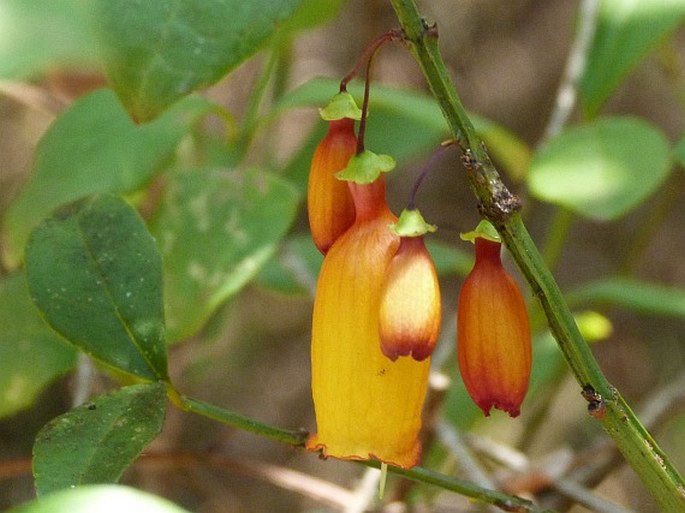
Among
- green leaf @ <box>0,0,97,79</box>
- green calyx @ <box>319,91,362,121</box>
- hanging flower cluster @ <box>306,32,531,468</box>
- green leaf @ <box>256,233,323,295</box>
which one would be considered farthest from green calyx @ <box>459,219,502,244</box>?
green leaf @ <box>256,233,323,295</box>

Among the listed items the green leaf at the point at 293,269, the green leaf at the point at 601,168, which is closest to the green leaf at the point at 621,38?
the green leaf at the point at 601,168

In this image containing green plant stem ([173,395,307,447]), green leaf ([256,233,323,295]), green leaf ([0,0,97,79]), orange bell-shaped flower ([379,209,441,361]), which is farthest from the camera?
green leaf ([256,233,323,295])

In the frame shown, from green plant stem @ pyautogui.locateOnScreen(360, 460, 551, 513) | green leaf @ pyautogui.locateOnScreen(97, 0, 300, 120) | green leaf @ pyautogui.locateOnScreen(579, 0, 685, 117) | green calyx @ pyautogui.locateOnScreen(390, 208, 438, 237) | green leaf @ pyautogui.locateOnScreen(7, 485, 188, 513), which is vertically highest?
green leaf @ pyautogui.locateOnScreen(579, 0, 685, 117)

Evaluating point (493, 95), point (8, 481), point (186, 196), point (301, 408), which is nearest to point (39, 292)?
point (186, 196)

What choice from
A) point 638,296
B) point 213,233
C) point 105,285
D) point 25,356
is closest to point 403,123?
point 638,296

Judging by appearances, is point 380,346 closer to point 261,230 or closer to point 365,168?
point 365,168

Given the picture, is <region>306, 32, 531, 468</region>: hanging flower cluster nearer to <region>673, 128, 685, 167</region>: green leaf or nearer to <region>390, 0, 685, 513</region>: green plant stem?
<region>390, 0, 685, 513</region>: green plant stem

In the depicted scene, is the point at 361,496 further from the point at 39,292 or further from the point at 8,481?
the point at 8,481
